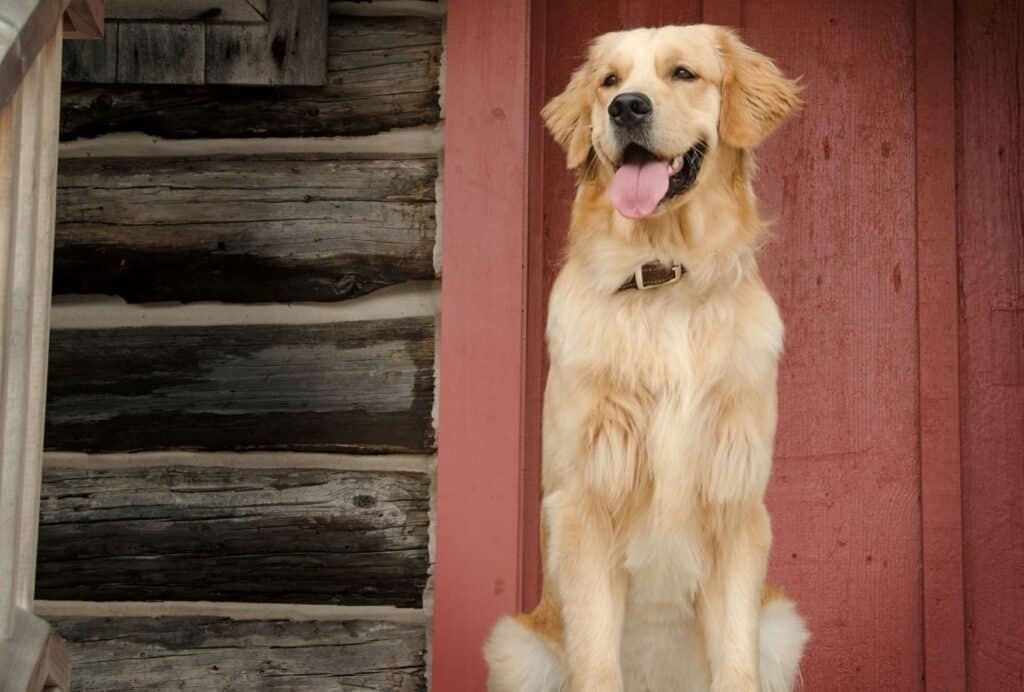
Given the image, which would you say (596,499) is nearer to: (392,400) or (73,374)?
(392,400)

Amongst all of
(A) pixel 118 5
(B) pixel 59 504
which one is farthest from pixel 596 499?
(A) pixel 118 5

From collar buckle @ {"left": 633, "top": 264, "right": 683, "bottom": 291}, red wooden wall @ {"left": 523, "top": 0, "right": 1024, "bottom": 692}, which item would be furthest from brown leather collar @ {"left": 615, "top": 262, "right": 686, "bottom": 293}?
red wooden wall @ {"left": 523, "top": 0, "right": 1024, "bottom": 692}

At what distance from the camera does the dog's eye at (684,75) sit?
2275 mm

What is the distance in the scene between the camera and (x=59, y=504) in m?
2.99

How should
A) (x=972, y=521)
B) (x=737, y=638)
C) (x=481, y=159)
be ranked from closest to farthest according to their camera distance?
1. (x=737, y=638)
2. (x=481, y=159)
3. (x=972, y=521)

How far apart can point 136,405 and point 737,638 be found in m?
1.64

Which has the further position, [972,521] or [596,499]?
[972,521]

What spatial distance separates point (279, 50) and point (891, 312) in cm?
174

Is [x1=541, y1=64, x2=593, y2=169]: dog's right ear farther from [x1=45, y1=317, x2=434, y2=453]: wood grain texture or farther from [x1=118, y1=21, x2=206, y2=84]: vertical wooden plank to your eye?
[x1=118, y1=21, x2=206, y2=84]: vertical wooden plank

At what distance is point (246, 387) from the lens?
297cm

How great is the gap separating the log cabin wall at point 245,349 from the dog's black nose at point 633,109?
2.89 ft

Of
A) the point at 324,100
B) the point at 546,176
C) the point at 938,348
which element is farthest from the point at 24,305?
the point at 938,348

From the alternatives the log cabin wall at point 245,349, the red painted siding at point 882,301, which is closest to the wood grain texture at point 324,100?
the log cabin wall at point 245,349

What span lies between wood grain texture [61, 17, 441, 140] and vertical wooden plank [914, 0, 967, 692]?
132cm
